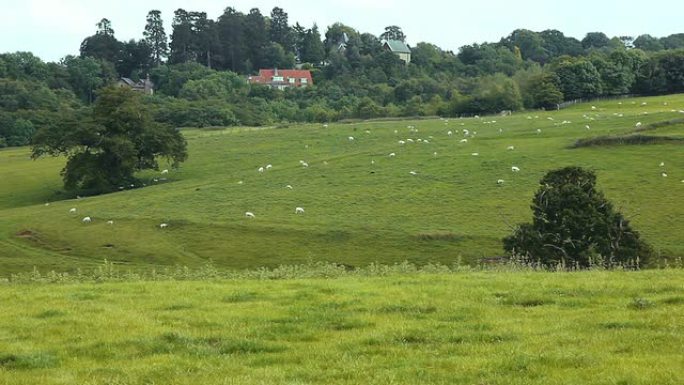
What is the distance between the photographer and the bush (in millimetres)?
30375

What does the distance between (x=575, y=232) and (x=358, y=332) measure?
68.6 ft

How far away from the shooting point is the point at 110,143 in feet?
226

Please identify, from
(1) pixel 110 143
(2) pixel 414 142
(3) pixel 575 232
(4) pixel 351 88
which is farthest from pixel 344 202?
(4) pixel 351 88

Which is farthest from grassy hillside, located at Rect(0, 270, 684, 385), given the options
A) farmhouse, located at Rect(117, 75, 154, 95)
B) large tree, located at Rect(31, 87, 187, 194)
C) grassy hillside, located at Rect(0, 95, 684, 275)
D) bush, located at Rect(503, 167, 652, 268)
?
farmhouse, located at Rect(117, 75, 154, 95)

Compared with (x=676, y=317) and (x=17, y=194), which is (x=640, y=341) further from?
(x=17, y=194)

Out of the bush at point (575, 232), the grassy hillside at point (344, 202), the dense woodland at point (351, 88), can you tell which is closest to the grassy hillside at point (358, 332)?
the bush at point (575, 232)

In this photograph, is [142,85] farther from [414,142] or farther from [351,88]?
[414,142]

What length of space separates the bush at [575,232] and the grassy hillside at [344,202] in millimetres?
6038

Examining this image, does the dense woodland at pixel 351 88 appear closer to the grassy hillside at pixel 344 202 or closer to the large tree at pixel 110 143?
the large tree at pixel 110 143

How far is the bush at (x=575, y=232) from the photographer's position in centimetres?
3038

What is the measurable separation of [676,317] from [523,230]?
62.7ft

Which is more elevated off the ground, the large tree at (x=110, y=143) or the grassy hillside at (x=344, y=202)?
the large tree at (x=110, y=143)

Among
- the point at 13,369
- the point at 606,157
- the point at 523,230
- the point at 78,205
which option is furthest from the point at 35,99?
the point at 13,369

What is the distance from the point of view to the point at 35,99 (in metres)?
139
